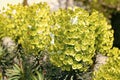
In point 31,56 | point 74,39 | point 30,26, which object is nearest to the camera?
point 74,39

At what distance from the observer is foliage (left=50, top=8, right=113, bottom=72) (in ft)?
26.2

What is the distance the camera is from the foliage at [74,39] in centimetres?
800

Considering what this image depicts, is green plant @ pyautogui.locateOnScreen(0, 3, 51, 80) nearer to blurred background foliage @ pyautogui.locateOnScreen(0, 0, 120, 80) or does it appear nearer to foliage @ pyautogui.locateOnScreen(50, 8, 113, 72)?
blurred background foliage @ pyautogui.locateOnScreen(0, 0, 120, 80)

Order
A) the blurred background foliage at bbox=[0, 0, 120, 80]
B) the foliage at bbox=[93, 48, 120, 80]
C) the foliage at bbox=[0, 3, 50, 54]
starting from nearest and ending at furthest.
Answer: the foliage at bbox=[93, 48, 120, 80]
the blurred background foliage at bbox=[0, 0, 120, 80]
the foliage at bbox=[0, 3, 50, 54]

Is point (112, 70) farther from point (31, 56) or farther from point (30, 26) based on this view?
point (31, 56)

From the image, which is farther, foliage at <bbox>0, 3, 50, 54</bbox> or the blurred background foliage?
foliage at <bbox>0, 3, 50, 54</bbox>

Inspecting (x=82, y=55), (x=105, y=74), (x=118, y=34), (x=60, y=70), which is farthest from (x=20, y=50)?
(x=118, y=34)

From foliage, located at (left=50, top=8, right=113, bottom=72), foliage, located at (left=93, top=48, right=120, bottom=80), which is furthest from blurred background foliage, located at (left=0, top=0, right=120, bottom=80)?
foliage, located at (left=50, top=8, right=113, bottom=72)

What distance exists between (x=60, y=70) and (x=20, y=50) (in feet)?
3.82

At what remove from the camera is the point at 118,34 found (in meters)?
15.5

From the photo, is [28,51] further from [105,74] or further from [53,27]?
[105,74]

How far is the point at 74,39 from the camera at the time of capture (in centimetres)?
802

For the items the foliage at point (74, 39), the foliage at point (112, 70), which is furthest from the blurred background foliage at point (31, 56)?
the foliage at point (74, 39)

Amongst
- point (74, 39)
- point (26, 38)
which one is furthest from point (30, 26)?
point (74, 39)
